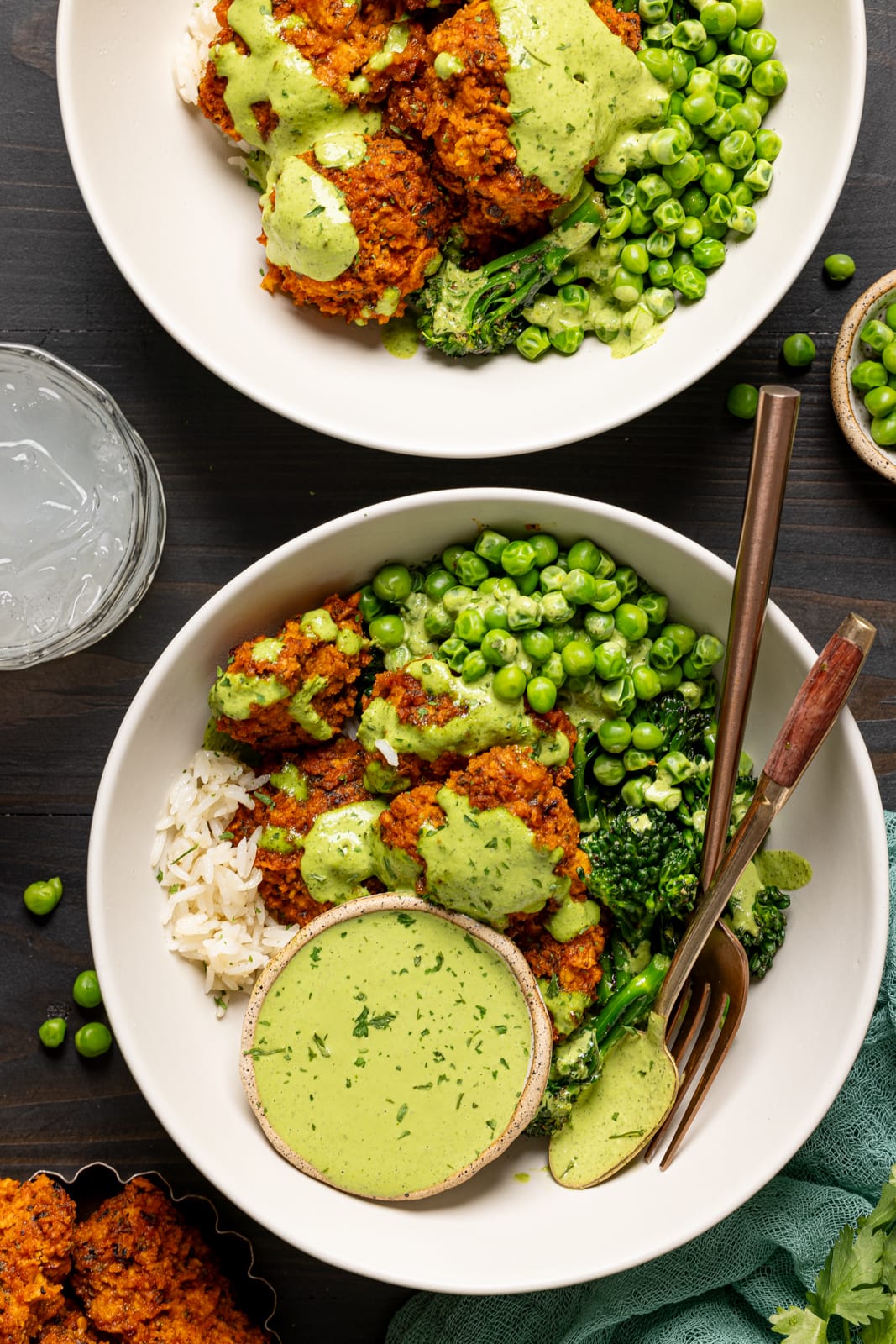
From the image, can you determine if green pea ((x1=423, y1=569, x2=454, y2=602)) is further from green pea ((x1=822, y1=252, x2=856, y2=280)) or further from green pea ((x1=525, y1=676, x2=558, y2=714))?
green pea ((x1=822, y1=252, x2=856, y2=280))

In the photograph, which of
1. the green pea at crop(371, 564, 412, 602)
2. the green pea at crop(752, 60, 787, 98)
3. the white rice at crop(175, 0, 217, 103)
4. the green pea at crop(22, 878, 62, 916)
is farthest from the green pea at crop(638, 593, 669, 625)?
the green pea at crop(22, 878, 62, 916)

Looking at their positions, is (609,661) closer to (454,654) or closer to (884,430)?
(454,654)

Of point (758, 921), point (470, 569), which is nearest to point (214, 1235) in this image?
point (758, 921)

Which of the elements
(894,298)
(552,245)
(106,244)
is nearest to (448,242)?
(552,245)

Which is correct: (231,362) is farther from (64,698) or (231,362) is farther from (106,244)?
(64,698)

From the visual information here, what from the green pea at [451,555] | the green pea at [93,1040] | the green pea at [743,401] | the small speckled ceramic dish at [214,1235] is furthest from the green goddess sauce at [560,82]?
the small speckled ceramic dish at [214,1235]

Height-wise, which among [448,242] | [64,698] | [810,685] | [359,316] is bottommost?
[64,698]
